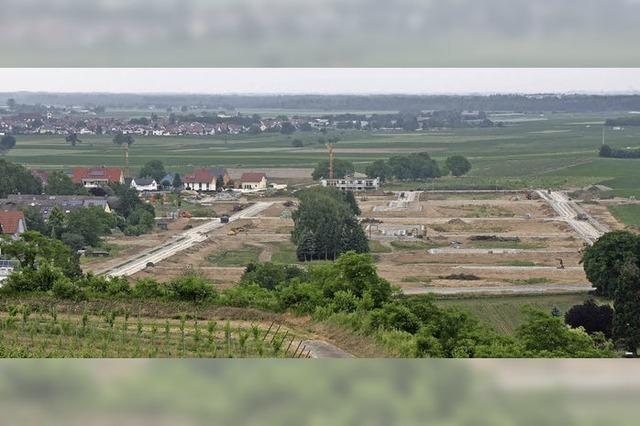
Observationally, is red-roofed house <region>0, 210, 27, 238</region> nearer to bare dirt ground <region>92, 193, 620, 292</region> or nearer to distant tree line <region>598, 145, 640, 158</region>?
bare dirt ground <region>92, 193, 620, 292</region>

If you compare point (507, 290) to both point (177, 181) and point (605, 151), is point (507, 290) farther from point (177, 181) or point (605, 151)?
point (605, 151)

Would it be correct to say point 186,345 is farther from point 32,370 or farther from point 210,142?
point 210,142

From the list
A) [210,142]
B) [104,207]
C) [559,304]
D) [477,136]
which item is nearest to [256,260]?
[104,207]

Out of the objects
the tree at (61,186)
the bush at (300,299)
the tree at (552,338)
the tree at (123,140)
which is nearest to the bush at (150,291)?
the bush at (300,299)

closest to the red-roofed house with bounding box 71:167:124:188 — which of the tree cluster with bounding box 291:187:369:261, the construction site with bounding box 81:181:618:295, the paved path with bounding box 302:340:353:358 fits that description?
the construction site with bounding box 81:181:618:295

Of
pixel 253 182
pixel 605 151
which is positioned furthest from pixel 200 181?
pixel 605 151

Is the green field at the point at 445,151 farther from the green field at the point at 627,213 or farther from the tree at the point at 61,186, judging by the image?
the tree at the point at 61,186
